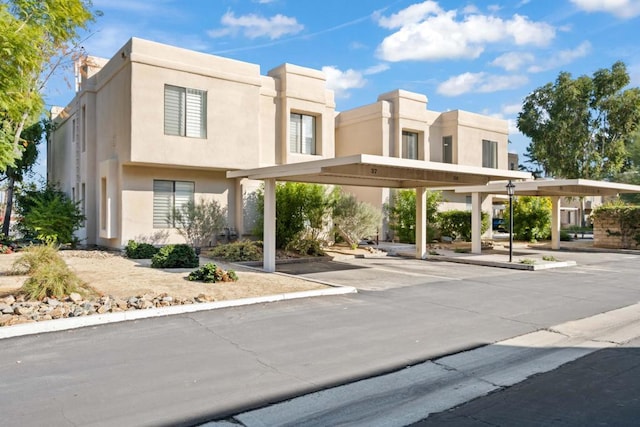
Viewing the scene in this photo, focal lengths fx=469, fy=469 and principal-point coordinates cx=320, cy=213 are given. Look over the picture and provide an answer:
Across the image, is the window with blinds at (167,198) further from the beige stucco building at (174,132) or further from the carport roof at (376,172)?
the carport roof at (376,172)

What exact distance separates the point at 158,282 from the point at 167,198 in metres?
7.76

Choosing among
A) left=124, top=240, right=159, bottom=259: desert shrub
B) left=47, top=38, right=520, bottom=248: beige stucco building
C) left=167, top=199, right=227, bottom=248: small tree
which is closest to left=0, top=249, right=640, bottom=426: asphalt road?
left=124, top=240, right=159, bottom=259: desert shrub

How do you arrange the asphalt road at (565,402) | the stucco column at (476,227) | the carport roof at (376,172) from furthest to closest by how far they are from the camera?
the stucco column at (476,227)
the carport roof at (376,172)
the asphalt road at (565,402)

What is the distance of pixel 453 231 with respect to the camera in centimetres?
2648

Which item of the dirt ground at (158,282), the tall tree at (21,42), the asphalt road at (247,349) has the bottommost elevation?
the asphalt road at (247,349)

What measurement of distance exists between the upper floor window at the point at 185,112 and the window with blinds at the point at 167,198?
2.08 meters

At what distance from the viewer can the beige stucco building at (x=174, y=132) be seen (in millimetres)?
16688

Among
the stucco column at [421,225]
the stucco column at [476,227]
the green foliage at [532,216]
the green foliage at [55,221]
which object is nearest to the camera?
the green foliage at [55,221]

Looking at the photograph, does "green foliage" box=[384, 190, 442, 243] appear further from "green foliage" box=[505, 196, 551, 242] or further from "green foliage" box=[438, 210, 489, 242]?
"green foliage" box=[505, 196, 551, 242]

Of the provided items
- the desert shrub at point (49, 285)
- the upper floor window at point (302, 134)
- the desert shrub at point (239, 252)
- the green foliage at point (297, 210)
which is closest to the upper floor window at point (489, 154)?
the upper floor window at point (302, 134)

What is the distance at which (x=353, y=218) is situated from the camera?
66.0 feet

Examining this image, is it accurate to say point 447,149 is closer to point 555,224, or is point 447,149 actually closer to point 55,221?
point 555,224

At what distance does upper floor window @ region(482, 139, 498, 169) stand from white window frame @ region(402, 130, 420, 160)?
5.57 metres

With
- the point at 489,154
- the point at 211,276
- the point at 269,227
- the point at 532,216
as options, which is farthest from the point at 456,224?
the point at 211,276
